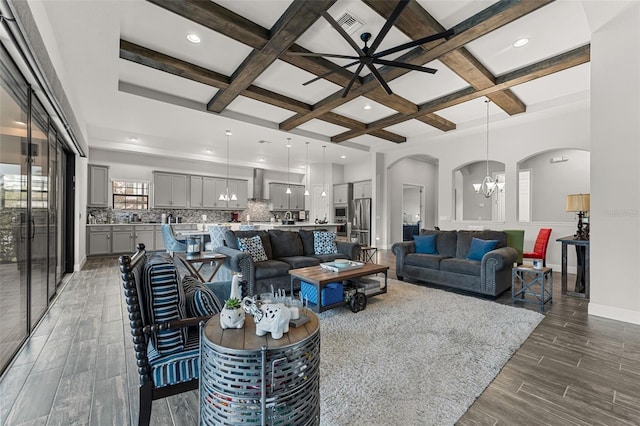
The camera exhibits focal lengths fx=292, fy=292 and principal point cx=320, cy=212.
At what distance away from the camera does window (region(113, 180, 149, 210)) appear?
7.85 metres

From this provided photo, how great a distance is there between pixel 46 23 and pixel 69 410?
10.4 ft

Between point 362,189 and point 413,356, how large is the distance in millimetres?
7769

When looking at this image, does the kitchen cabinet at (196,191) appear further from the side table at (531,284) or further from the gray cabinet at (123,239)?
the side table at (531,284)

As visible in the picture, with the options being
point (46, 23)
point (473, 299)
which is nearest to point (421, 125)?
point (473, 299)

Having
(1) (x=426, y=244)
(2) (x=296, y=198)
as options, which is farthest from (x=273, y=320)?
(2) (x=296, y=198)

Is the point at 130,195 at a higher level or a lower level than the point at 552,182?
lower

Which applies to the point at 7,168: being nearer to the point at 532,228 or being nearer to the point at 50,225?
the point at 50,225

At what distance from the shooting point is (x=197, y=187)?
28.6 ft

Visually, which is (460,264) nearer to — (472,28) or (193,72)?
(472,28)

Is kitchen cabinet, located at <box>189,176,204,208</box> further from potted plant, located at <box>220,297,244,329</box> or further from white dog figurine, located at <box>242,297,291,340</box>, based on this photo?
white dog figurine, located at <box>242,297,291,340</box>

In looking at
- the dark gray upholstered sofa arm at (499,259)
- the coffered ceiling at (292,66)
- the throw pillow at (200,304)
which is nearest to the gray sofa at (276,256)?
the throw pillow at (200,304)

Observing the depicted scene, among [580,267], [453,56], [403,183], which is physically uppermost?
[453,56]

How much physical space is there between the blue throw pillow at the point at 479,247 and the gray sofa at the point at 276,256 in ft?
5.73

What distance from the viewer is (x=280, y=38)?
3.21 metres
